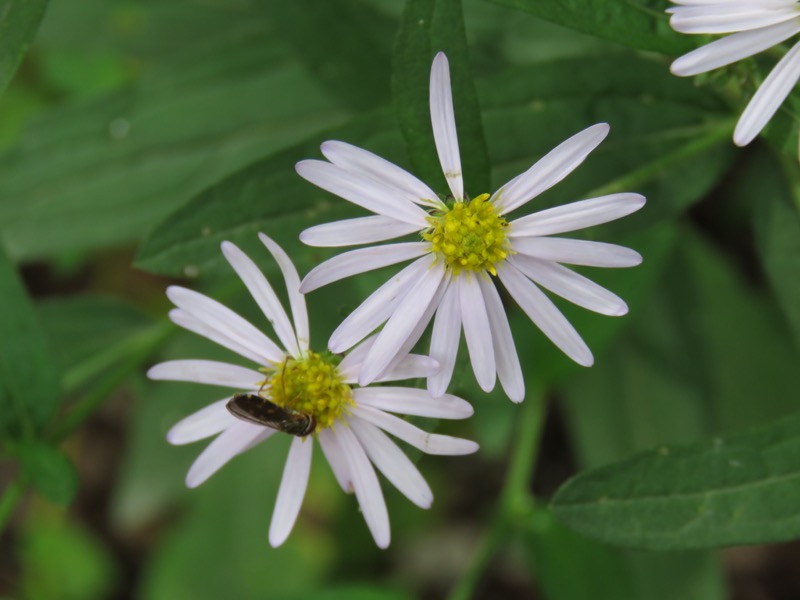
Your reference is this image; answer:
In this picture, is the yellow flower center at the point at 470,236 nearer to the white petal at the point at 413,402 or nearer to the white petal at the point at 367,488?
the white petal at the point at 413,402

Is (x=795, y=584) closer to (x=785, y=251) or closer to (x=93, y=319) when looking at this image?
(x=785, y=251)

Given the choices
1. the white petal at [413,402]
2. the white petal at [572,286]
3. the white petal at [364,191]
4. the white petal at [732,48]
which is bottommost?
the white petal at [413,402]

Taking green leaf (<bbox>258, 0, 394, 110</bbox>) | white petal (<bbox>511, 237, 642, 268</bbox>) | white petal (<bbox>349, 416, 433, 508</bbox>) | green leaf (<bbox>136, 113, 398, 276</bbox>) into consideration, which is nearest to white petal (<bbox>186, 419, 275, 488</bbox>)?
white petal (<bbox>349, 416, 433, 508</bbox>)

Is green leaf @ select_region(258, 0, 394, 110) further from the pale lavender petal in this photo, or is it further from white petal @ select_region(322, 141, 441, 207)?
the pale lavender petal

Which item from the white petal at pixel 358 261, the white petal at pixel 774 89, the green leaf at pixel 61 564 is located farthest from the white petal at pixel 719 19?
the green leaf at pixel 61 564

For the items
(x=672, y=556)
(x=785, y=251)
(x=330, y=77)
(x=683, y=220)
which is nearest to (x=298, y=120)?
(x=330, y=77)

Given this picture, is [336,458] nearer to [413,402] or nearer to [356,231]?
[413,402]
